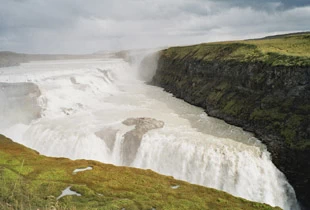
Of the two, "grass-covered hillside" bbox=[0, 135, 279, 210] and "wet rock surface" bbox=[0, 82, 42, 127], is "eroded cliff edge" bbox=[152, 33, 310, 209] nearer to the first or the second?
"grass-covered hillside" bbox=[0, 135, 279, 210]

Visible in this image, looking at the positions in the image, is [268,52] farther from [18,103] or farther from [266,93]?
[18,103]

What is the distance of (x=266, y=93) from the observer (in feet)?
147

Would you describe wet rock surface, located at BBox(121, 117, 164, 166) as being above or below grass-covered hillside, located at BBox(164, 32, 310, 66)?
below

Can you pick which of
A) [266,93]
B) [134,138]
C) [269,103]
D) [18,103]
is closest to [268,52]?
[266,93]

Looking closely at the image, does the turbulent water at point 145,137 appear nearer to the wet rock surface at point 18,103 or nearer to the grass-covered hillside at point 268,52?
the wet rock surface at point 18,103

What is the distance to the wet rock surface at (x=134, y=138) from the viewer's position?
130ft

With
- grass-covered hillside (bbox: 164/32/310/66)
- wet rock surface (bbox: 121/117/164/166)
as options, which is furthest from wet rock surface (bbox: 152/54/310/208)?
wet rock surface (bbox: 121/117/164/166)

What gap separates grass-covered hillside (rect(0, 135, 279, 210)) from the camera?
67.5ft

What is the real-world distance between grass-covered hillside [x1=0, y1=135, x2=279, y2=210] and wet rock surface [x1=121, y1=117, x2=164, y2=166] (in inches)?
356

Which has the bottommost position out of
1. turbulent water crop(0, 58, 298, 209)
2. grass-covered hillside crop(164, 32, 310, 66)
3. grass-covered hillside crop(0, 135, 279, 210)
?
turbulent water crop(0, 58, 298, 209)

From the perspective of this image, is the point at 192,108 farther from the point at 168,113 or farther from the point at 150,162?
the point at 150,162

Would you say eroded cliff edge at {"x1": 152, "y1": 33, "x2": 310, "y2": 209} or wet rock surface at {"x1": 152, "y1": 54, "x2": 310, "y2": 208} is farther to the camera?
eroded cliff edge at {"x1": 152, "y1": 33, "x2": 310, "y2": 209}

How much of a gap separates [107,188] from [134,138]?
1644cm

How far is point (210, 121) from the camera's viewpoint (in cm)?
4881
